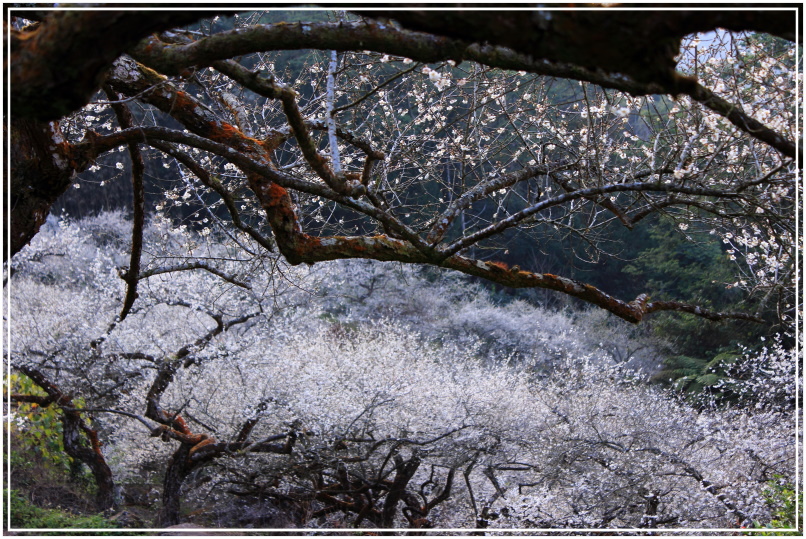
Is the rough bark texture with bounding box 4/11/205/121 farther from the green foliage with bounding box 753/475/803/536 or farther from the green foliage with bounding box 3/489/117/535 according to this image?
the green foliage with bounding box 3/489/117/535

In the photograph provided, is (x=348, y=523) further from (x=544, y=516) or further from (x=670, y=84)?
(x=670, y=84)

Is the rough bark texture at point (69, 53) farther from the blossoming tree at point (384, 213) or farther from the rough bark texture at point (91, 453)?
the rough bark texture at point (91, 453)

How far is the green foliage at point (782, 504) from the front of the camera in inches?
144

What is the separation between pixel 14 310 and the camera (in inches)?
321

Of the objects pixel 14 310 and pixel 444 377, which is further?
pixel 14 310

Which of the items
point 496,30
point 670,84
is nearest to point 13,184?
point 496,30

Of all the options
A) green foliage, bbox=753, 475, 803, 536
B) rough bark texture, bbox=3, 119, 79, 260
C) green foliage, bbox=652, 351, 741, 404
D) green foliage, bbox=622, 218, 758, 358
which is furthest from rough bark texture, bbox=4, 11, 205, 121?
green foliage, bbox=622, 218, 758, 358

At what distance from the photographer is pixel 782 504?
504 cm

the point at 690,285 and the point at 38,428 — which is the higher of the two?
the point at 690,285

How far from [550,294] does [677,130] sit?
456 inches

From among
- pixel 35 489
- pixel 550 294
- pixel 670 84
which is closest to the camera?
pixel 670 84

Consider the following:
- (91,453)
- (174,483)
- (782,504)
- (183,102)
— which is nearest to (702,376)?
(782,504)

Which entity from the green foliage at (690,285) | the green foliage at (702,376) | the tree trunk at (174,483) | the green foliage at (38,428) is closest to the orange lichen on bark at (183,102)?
the tree trunk at (174,483)

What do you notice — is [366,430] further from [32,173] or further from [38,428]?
[32,173]
